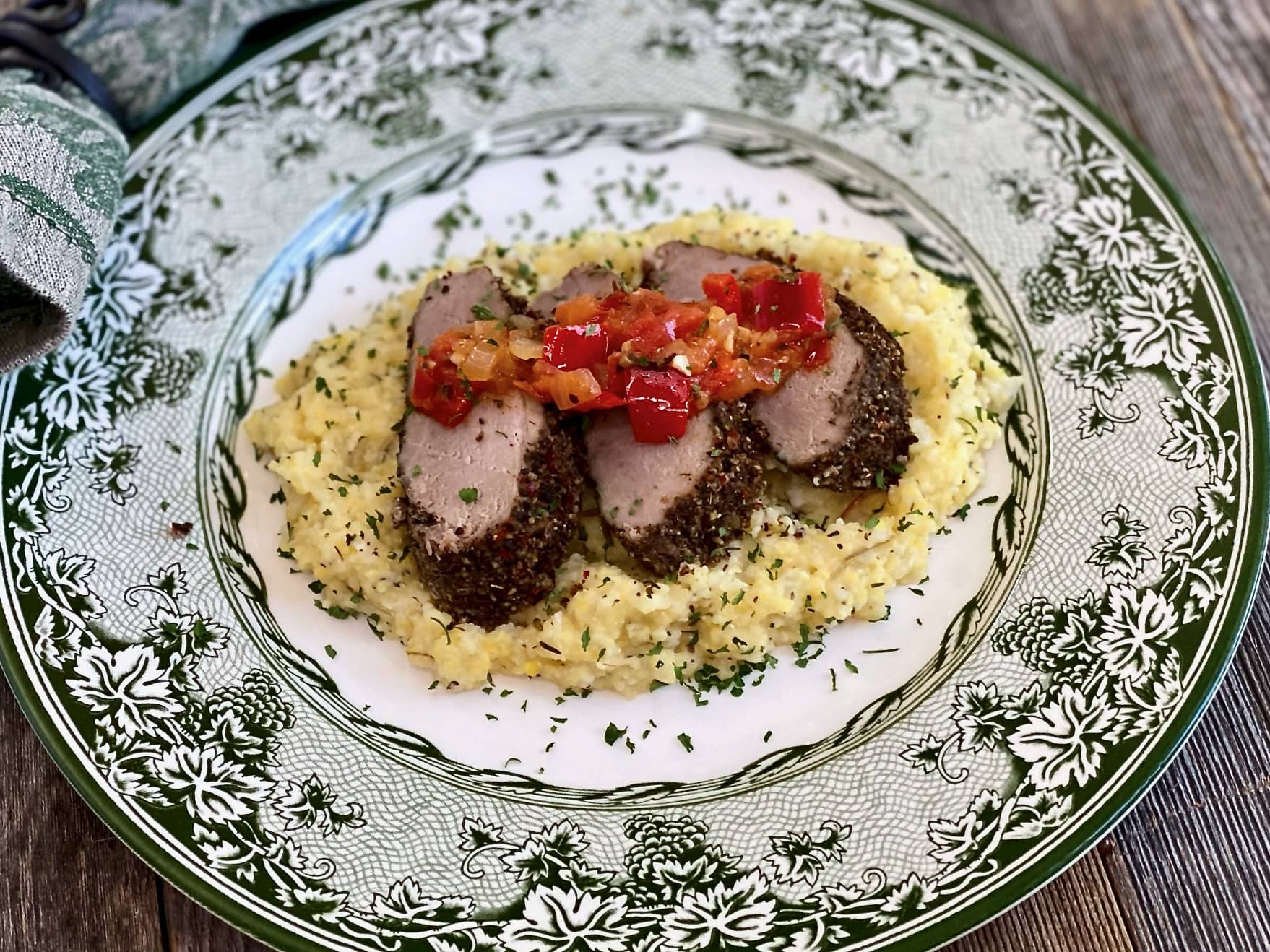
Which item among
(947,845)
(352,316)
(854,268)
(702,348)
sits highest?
(854,268)

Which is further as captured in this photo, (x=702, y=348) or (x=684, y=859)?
(x=702, y=348)

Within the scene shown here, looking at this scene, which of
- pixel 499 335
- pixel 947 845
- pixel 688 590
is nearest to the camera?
pixel 947 845

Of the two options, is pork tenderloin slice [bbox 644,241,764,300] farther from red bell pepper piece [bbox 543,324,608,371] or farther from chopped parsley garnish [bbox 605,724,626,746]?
chopped parsley garnish [bbox 605,724,626,746]

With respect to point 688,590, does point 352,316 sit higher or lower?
higher

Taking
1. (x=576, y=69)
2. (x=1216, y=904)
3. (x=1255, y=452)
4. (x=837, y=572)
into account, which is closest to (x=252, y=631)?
(x=837, y=572)

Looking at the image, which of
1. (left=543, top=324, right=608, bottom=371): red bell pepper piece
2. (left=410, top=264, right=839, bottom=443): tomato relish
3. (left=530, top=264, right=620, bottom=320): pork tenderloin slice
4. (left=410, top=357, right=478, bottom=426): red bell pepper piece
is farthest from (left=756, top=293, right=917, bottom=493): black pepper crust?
(left=410, top=357, right=478, bottom=426): red bell pepper piece

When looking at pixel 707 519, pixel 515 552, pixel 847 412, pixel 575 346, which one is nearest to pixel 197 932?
pixel 515 552

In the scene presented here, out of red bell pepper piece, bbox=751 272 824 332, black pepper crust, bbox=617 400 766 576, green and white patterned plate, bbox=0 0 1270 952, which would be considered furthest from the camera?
red bell pepper piece, bbox=751 272 824 332

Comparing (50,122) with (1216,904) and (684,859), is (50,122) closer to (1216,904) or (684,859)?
(684,859)
